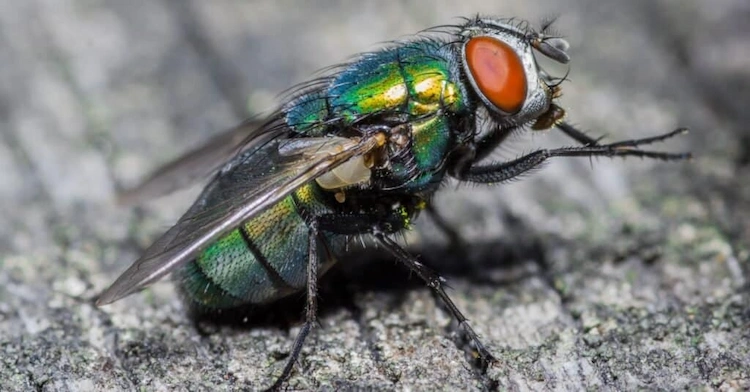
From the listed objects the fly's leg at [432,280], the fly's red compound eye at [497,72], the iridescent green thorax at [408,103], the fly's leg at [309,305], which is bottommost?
the fly's leg at [309,305]

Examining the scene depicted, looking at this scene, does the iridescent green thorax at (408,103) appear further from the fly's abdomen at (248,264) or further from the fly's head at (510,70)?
the fly's abdomen at (248,264)

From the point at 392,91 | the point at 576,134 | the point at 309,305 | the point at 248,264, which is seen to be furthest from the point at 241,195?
the point at 576,134

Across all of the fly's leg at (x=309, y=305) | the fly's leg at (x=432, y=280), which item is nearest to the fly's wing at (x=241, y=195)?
the fly's leg at (x=309, y=305)

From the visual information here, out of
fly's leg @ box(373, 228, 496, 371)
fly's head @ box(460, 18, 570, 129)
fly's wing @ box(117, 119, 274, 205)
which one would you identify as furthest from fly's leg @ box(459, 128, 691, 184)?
fly's wing @ box(117, 119, 274, 205)

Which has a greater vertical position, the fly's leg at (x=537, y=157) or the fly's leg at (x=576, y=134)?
the fly's leg at (x=576, y=134)

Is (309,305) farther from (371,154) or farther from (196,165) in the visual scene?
(196,165)
